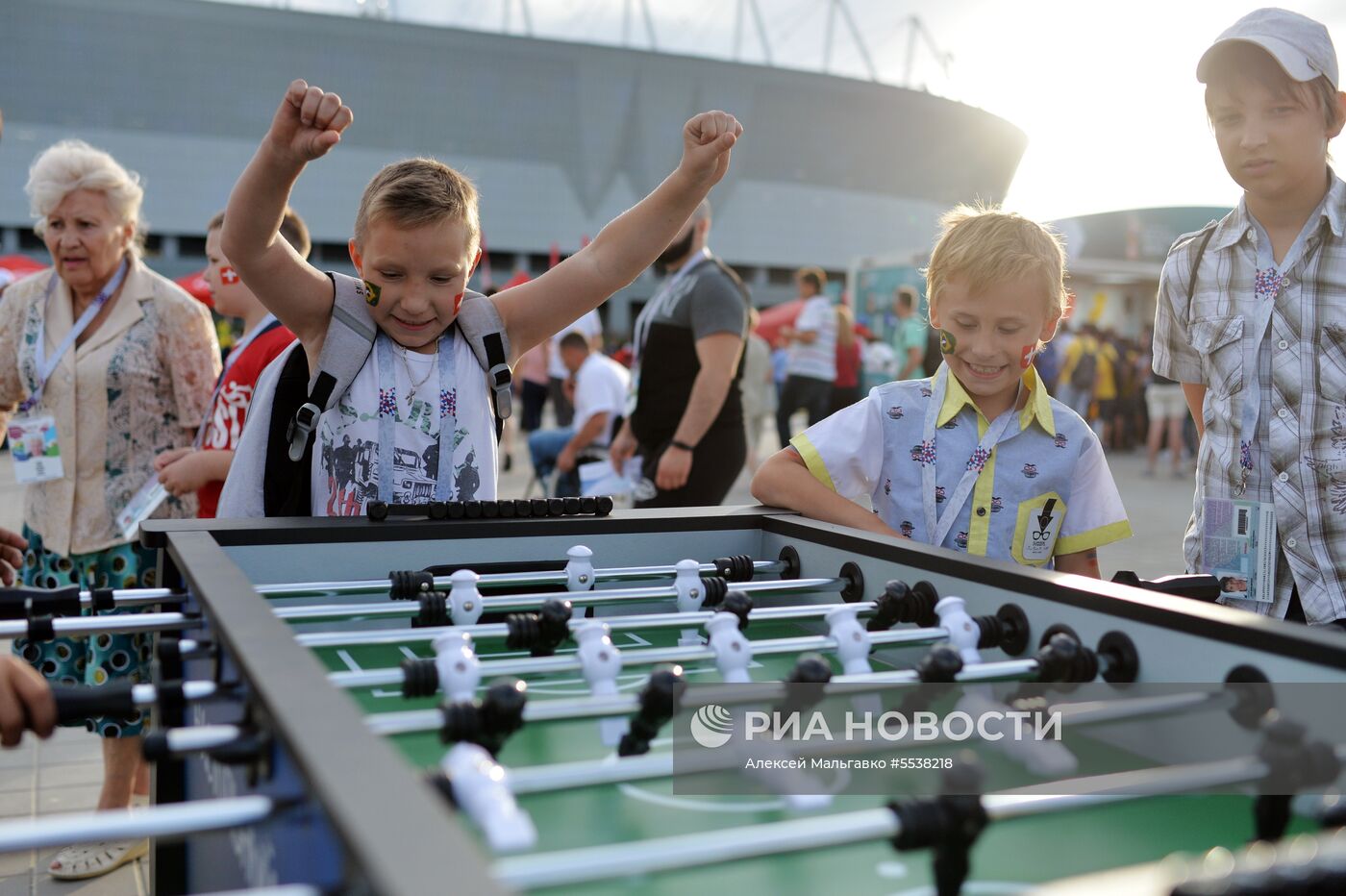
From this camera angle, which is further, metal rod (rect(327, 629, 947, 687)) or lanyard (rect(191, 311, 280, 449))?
lanyard (rect(191, 311, 280, 449))

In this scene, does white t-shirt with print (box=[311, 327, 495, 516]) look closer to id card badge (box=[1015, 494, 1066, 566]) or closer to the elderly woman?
id card badge (box=[1015, 494, 1066, 566])

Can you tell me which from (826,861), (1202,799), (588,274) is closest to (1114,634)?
(1202,799)

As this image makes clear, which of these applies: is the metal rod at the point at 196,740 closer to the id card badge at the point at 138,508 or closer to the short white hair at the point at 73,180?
the id card badge at the point at 138,508

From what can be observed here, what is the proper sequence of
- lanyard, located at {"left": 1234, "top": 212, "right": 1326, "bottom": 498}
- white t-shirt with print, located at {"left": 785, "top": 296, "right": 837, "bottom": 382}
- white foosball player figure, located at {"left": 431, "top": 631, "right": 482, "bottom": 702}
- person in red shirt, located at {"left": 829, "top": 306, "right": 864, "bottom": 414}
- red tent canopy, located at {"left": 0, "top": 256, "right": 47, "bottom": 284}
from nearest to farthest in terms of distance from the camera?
1. white foosball player figure, located at {"left": 431, "top": 631, "right": 482, "bottom": 702}
2. lanyard, located at {"left": 1234, "top": 212, "right": 1326, "bottom": 498}
3. white t-shirt with print, located at {"left": 785, "top": 296, "right": 837, "bottom": 382}
4. person in red shirt, located at {"left": 829, "top": 306, "right": 864, "bottom": 414}
5. red tent canopy, located at {"left": 0, "top": 256, "right": 47, "bottom": 284}

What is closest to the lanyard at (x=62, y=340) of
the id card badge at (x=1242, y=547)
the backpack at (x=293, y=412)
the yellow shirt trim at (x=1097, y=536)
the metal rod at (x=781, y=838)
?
the backpack at (x=293, y=412)

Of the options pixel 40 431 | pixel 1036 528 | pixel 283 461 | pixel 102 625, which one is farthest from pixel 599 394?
pixel 102 625

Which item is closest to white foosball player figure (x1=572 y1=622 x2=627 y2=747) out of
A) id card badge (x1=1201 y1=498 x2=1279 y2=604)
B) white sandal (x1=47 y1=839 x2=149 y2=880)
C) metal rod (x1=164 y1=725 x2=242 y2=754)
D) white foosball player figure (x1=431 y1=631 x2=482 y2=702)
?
white foosball player figure (x1=431 y1=631 x2=482 y2=702)

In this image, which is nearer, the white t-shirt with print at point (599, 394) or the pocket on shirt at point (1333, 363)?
the pocket on shirt at point (1333, 363)

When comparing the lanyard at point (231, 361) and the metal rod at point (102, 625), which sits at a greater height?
the lanyard at point (231, 361)

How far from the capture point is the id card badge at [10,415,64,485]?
3180mm

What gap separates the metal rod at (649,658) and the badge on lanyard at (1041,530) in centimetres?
77

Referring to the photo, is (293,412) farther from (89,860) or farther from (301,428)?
(89,860)

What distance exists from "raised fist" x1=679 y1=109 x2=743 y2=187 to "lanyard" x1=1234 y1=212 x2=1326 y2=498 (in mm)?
1137

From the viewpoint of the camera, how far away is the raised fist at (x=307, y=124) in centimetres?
184
